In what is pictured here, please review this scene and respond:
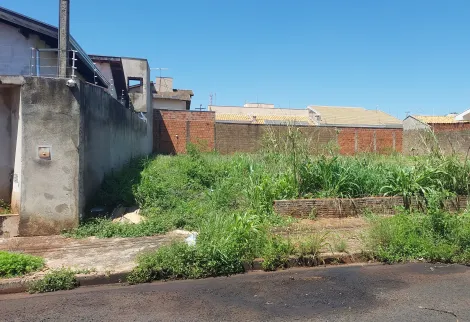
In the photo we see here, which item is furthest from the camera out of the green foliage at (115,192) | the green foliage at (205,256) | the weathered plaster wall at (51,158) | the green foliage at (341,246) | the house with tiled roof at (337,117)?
the house with tiled roof at (337,117)

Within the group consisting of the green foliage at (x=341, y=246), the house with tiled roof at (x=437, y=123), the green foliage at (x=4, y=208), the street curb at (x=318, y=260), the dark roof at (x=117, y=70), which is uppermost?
the dark roof at (x=117, y=70)

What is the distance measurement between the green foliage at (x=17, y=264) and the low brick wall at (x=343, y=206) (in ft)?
14.5

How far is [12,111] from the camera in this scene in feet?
24.7

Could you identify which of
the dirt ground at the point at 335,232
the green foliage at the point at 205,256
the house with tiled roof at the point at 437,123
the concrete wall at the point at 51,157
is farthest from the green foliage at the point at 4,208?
the house with tiled roof at the point at 437,123

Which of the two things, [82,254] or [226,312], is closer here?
[226,312]

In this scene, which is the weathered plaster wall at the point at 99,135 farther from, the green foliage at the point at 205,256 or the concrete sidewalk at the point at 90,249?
the green foliage at the point at 205,256

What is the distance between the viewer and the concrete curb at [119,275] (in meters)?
4.79

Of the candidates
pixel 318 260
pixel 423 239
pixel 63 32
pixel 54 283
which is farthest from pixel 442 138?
pixel 54 283

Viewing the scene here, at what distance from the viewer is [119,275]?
5.00m

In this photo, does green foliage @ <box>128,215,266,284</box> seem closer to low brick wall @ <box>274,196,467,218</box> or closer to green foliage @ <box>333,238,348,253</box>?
green foliage @ <box>333,238,348,253</box>

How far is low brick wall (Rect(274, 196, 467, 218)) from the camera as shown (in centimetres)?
773

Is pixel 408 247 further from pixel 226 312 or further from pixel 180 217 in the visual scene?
pixel 180 217

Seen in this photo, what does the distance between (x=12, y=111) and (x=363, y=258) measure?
711 cm

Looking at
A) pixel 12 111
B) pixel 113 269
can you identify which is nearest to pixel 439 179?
pixel 113 269
